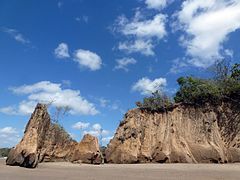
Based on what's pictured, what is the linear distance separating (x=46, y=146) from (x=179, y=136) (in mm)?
11956

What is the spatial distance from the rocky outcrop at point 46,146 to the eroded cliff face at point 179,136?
2544mm

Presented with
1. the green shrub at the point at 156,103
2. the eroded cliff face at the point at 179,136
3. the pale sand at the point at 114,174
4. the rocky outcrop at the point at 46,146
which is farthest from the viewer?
the green shrub at the point at 156,103

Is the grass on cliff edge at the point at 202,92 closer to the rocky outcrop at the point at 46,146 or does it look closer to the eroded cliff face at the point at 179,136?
the eroded cliff face at the point at 179,136

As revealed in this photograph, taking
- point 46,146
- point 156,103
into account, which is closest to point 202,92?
point 156,103

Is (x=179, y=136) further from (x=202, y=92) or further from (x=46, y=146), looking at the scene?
(x=46, y=146)

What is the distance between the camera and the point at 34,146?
883 inches

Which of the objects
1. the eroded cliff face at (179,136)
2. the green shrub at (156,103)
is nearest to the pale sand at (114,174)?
the eroded cliff face at (179,136)

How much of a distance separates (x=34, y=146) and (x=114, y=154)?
9333 mm

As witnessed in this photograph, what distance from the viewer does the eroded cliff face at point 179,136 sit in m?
28.2

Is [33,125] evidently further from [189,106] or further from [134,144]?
[189,106]

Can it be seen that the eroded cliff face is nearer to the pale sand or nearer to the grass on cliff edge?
the grass on cliff edge

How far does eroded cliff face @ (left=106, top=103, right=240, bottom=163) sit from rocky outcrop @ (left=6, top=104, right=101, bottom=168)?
254 centimetres

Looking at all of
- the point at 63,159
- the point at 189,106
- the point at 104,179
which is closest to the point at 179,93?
the point at 189,106

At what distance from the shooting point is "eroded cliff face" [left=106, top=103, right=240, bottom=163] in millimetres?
28156
